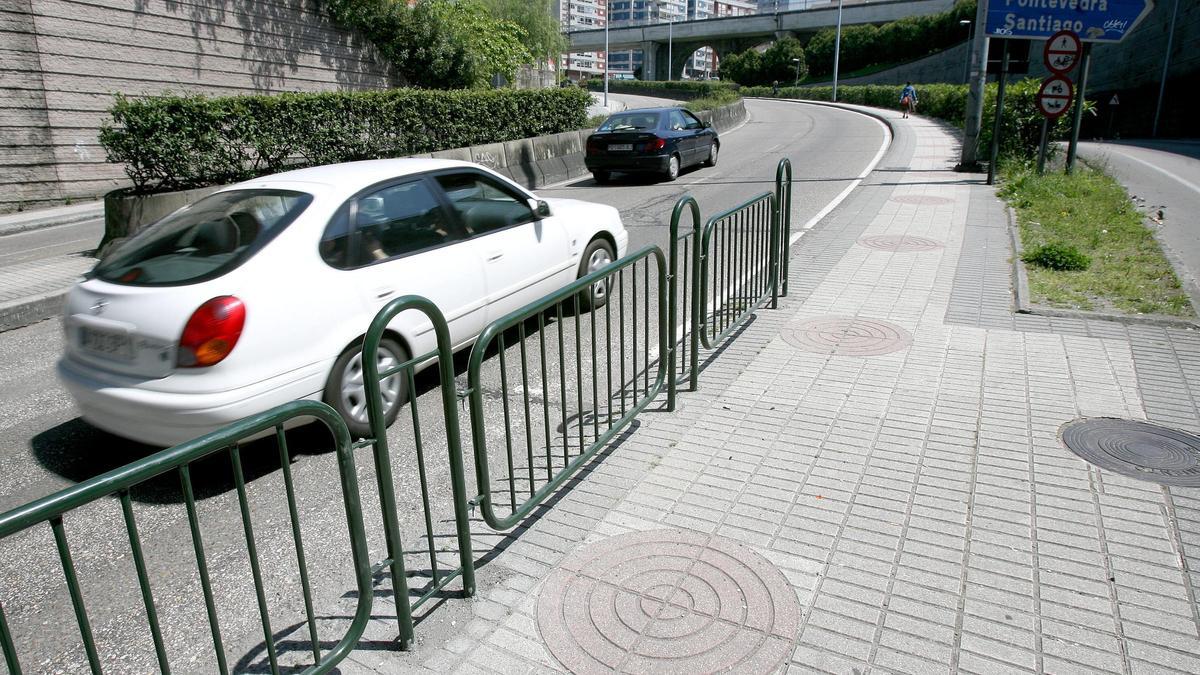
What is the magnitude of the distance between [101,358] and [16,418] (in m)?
1.51

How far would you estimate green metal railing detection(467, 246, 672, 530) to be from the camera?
3520 mm

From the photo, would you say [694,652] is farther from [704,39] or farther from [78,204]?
[704,39]

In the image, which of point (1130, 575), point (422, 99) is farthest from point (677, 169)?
point (1130, 575)

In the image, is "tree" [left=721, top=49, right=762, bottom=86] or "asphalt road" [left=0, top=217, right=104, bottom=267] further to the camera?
"tree" [left=721, top=49, right=762, bottom=86]

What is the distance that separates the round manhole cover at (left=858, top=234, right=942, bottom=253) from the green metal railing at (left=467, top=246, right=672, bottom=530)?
435 centimetres

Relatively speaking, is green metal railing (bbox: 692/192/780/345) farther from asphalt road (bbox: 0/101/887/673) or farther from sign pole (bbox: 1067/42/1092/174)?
sign pole (bbox: 1067/42/1092/174)

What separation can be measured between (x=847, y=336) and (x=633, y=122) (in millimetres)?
11962

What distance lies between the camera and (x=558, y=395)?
18.0 feet

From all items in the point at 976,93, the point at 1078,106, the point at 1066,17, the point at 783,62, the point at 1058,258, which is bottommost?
the point at 1058,258

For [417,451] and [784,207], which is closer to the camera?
[417,451]

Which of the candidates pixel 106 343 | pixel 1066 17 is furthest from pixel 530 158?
pixel 106 343

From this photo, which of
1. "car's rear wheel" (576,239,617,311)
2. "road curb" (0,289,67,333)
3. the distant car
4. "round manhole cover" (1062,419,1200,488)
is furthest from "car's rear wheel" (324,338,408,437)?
the distant car

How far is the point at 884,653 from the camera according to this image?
294cm

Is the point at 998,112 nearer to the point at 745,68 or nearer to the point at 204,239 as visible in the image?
the point at 204,239
